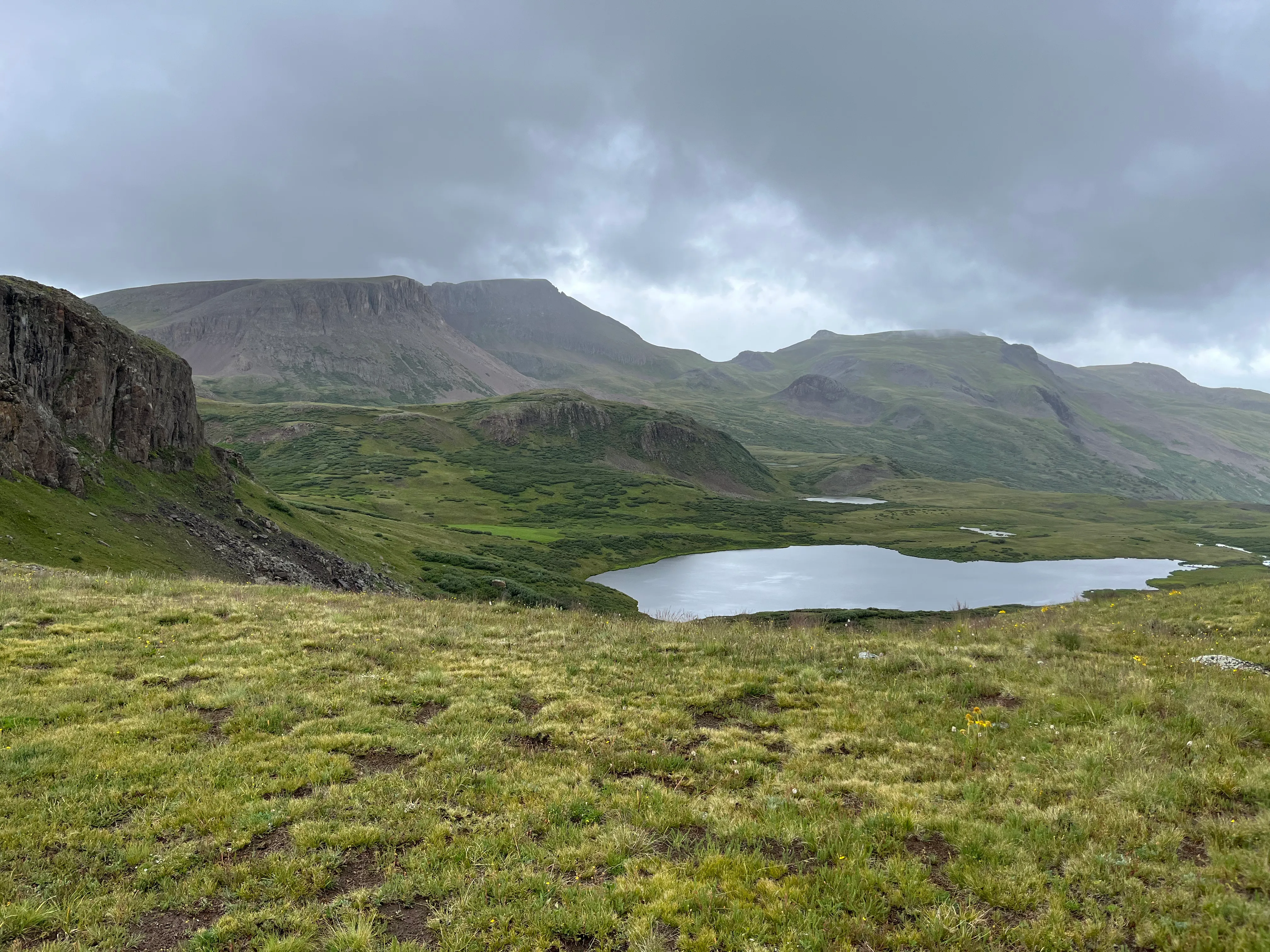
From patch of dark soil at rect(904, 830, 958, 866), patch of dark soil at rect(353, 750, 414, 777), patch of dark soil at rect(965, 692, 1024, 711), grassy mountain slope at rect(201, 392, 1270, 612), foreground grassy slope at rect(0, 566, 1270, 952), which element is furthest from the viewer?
grassy mountain slope at rect(201, 392, 1270, 612)

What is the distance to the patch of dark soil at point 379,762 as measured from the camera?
11.2m

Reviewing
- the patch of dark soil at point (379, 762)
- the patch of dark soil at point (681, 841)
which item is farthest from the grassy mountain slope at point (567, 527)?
the patch of dark soil at point (681, 841)

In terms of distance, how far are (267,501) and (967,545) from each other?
140078 millimetres

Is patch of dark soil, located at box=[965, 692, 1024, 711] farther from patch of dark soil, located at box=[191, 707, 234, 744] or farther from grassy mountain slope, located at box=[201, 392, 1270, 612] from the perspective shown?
grassy mountain slope, located at box=[201, 392, 1270, 612]

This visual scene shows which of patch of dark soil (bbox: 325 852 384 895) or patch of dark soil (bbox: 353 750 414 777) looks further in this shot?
patch of dark soil (bbox: 353 750 414 777)

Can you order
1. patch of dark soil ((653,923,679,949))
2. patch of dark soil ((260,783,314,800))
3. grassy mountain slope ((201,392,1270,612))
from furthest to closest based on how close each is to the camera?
grassy mountain slope ((201,392,1270,612)) → patch of dark soil ((260,783,314,800)) → patch of dark soil ((653,923,679,949))

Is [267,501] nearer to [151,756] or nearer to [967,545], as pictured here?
[151,756]

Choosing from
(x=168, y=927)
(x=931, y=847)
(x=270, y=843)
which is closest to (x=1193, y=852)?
(x=931, y=847)

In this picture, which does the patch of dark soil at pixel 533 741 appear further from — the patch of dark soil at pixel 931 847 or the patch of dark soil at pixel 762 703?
the patch of dark soil at pixel 931 847

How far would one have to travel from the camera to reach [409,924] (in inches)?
305

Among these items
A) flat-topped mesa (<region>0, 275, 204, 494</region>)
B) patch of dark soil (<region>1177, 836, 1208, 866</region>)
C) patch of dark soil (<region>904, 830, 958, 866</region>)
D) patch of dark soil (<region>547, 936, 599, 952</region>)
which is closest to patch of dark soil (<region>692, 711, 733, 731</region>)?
patch of dark soil (<region>904, 830, 958, 866</region>)

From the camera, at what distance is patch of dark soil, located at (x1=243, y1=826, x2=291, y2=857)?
8875 millimetres

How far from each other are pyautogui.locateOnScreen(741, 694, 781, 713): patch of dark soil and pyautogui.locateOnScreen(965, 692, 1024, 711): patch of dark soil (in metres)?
4.31

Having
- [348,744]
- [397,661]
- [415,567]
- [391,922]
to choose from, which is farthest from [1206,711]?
[415,567]
